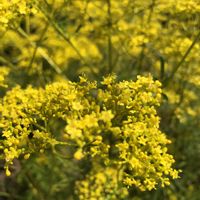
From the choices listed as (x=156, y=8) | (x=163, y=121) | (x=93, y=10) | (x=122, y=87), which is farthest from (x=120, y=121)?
(x=93, y=10)

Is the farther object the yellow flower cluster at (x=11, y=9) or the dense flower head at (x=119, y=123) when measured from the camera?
the yellow flower cluster at (x=11, y=9)

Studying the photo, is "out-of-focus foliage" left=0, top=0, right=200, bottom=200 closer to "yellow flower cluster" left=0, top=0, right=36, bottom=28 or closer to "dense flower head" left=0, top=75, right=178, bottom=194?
"yellow flower cluster" left=0, top=0, right=36, bottom=28

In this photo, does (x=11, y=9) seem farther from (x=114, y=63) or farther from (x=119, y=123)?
(x=114, y=63)

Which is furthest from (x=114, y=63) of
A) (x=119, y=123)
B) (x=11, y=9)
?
(x=119, y=123)

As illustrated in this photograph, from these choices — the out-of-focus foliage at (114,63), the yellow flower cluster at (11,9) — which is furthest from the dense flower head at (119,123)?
the out-of-focus foliage at (114,63)

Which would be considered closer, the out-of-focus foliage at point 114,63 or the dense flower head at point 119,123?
the dense flower head at point 119,123

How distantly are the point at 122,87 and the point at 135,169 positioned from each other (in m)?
0.33

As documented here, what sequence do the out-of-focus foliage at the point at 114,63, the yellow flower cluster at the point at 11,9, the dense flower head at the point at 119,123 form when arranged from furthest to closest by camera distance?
1. the out-of-focus foliage at the point at 114,63
2. the yellow flower cluster at the point at 11,9
3. the dense flower head at the point at 119,123

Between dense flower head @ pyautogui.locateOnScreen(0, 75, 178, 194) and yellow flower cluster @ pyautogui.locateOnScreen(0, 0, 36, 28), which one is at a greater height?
yellow flower cluster @ pyautogui.locateOnScreen(0, 0, 36, 28)

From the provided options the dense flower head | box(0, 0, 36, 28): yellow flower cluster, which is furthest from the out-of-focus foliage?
the dense flower head

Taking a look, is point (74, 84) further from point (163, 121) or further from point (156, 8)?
point (163, 121)

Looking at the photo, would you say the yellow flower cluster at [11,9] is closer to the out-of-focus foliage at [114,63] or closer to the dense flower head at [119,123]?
the out-of-focus foliage at [114,63]

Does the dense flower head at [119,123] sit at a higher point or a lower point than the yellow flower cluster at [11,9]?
lower

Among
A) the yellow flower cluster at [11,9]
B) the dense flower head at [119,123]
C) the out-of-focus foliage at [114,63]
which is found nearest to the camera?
the dense flower head at [119,123]
